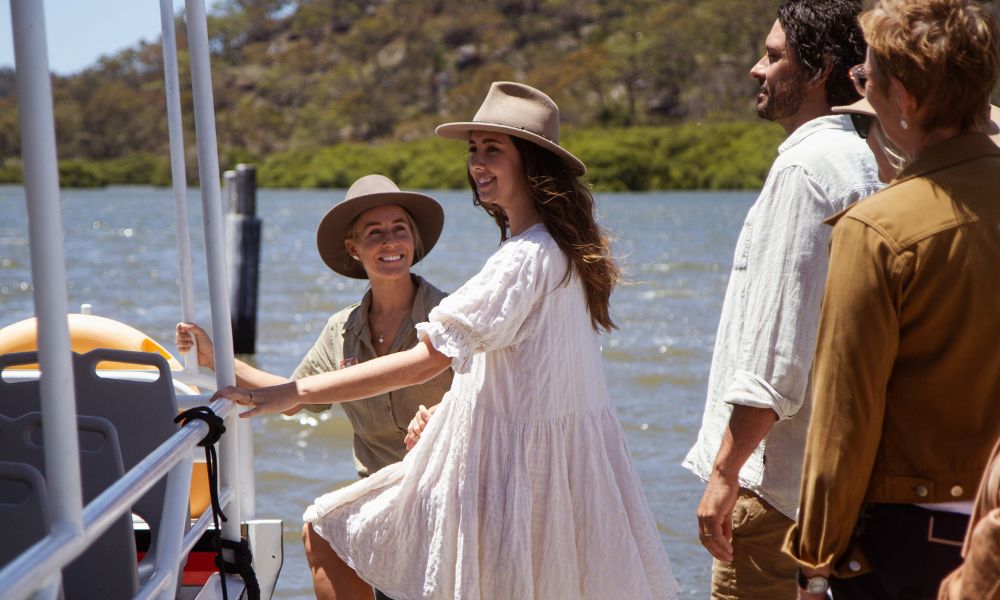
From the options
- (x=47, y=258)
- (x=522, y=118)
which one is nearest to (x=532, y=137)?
(x=522, y=118)

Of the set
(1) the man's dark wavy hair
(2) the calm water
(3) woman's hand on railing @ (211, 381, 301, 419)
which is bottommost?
(2) the calm water

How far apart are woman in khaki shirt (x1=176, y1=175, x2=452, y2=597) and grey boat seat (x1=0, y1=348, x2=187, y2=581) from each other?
0.53m

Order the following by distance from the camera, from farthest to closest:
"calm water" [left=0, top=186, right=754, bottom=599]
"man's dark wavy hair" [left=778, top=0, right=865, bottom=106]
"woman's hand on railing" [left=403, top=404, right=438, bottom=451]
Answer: "calm water" [left=0, top=186, right=754, bottom=599] < "woman's hand on railing" [left=403, top=404, right=438, bottom=451] < "man's dark wavy hair" [left=778, top=0, right=865, bottom=106]

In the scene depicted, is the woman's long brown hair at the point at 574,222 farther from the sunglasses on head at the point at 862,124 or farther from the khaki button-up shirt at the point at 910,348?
the khaki button-up shirt at the point at 910,348

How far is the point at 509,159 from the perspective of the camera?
273 centimetres

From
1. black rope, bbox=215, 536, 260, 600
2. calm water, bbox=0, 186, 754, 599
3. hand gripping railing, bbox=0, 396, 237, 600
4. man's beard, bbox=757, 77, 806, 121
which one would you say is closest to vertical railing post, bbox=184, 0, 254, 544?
hand gripping railing, bbox=0, 396, 237, 600

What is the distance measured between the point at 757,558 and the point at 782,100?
37.7 inches

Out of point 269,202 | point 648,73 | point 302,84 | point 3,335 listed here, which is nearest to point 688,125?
point 648,73

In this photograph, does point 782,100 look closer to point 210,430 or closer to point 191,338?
point 210,430

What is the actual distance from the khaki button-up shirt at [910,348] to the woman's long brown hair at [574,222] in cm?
89

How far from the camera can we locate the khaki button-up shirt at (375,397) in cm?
336

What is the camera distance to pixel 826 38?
2.59 meters

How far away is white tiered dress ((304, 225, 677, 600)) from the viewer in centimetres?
250

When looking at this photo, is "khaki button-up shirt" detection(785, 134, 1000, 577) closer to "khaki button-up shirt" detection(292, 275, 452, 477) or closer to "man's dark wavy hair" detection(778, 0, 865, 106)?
"man's dark wavy hair" detection(778, 0, 865, 106)
